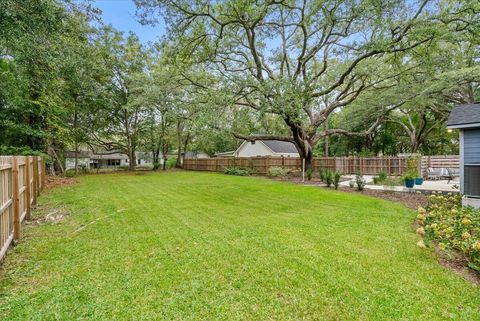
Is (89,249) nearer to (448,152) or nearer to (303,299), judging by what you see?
(303,299)

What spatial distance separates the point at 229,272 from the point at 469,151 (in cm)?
680

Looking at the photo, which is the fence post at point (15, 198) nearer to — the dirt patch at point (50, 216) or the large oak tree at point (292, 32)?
the dirt patch at point (50, 216)

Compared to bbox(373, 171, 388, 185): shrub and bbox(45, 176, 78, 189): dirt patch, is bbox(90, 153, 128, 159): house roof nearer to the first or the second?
bbox(45, 176, 78, 189): dirt patch

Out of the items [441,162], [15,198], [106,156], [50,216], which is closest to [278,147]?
[441,162]

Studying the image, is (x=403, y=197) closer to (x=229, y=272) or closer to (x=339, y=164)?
(x=229, y=272)

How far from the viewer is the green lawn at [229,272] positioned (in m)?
2.29

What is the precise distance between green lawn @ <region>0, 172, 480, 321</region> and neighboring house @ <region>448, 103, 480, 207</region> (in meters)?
2.03

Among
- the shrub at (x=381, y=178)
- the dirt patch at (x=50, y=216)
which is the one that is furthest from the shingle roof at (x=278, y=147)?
the dirt patch at (x=50, y=216)

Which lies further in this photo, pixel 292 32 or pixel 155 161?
pixel 155 161

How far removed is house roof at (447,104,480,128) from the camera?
5996 millimetres

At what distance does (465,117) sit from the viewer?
6281 millimetres

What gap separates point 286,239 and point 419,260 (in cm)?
181

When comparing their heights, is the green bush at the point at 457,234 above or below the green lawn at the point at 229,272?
above

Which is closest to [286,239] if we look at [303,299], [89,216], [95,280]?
[303,299]
